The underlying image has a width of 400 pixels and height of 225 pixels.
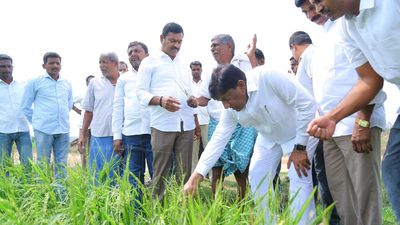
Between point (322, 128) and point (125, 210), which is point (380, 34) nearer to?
point (322, 128)

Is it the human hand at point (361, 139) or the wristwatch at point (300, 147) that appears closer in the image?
the human hand at point (361, 139)

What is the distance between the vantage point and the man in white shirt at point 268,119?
301cm

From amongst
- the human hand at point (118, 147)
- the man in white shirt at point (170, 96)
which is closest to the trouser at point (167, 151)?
the man in white shirt at point (170, 96)

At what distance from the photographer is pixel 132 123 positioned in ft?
15.0

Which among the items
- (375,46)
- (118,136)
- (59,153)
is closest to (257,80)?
(375,46)

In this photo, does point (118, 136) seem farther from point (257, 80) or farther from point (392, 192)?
point (392, 192)

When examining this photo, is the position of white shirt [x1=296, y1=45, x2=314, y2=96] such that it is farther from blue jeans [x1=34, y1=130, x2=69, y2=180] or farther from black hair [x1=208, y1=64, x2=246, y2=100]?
blue jeans [x1=34, y1=130, x2=69, y2=180]

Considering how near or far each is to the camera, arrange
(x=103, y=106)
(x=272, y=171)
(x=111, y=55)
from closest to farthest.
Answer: (x=272, y=171)
(x=111, y=55)
(x=103, y=106)

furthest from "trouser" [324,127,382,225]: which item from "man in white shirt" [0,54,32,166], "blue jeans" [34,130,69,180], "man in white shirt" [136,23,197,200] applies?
"man in white shirt" [0,54,32,166]

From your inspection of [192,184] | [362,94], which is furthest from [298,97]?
[192,184]

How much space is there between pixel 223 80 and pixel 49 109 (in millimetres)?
3332

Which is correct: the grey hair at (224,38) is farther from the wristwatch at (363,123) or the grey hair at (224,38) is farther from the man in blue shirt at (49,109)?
the man in blue shirt at (49,109)

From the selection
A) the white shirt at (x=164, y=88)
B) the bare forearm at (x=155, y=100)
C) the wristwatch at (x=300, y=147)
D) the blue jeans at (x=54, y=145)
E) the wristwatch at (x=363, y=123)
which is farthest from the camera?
the blue jeans at (x=54, y=145)

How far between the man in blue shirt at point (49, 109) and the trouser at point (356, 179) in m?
3.58
